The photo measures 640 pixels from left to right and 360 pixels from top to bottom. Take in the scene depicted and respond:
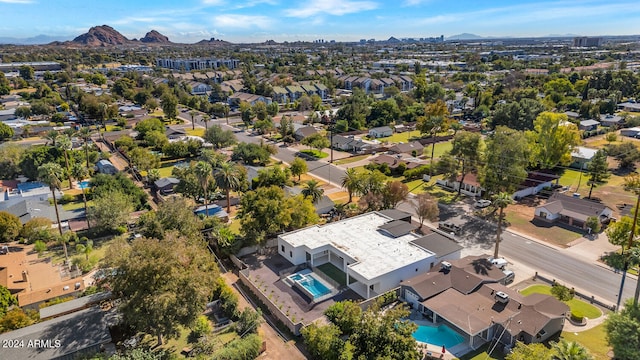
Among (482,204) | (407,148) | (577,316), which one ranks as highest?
(407,148)

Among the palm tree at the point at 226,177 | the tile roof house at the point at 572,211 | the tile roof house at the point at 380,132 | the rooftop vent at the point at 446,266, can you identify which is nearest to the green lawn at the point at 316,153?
the tile roof house at the point at 380,132

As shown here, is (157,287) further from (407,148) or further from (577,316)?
(407,148)

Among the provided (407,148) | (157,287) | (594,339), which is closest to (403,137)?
(407,148)

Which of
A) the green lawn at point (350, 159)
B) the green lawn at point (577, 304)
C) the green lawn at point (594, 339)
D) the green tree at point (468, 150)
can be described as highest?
the green tree at point (468, 150)

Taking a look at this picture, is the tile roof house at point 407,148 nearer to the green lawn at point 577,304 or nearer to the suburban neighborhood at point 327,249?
the suburban neighborhood at point 327,249

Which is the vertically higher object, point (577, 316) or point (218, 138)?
point (218, 138)
